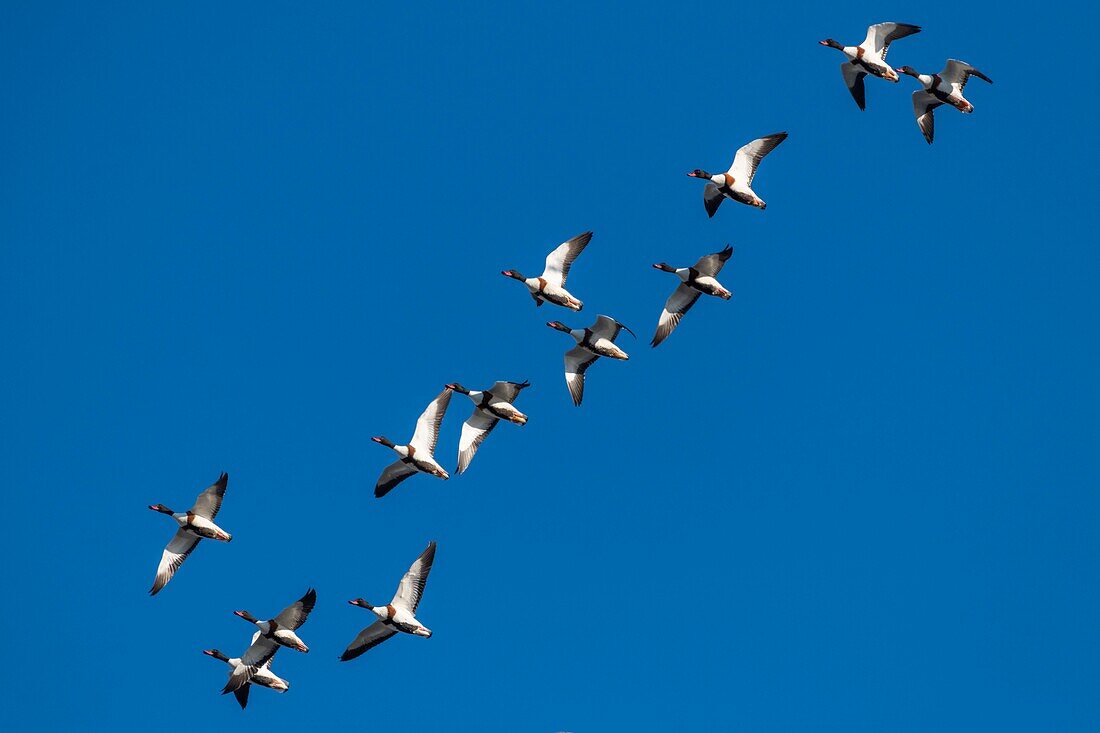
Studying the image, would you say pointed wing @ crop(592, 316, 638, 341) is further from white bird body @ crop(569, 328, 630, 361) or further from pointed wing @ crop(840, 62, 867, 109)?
pointed wing @ crop(840, 62, 867, 109)

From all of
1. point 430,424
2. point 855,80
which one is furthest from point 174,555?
point 855,80

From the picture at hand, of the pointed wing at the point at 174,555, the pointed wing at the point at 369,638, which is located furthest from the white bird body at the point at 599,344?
the pointed wing at the point at 174,555

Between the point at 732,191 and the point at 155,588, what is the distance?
918 inches

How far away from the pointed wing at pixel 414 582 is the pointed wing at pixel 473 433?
12.9 ft

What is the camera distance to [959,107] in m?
59.7

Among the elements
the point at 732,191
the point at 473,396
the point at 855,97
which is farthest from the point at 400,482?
the point at 855,97

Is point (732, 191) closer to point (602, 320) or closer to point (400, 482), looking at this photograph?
point (602, 320)

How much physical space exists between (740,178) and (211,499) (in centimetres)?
2038

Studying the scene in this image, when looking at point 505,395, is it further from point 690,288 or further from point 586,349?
point 690,288

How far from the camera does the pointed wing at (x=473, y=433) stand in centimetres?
5866

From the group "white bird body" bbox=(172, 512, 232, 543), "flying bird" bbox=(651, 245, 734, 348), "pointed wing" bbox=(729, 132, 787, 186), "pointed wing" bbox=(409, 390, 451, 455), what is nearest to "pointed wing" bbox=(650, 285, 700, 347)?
"flying bird" bbox=(651, 245, 734, 348)

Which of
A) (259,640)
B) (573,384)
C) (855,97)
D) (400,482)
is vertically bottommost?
(259,640)

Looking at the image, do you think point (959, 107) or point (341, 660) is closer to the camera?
point (341, 660)

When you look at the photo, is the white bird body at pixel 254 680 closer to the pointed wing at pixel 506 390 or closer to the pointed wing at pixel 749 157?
the pointed wing at pixel 506 390
